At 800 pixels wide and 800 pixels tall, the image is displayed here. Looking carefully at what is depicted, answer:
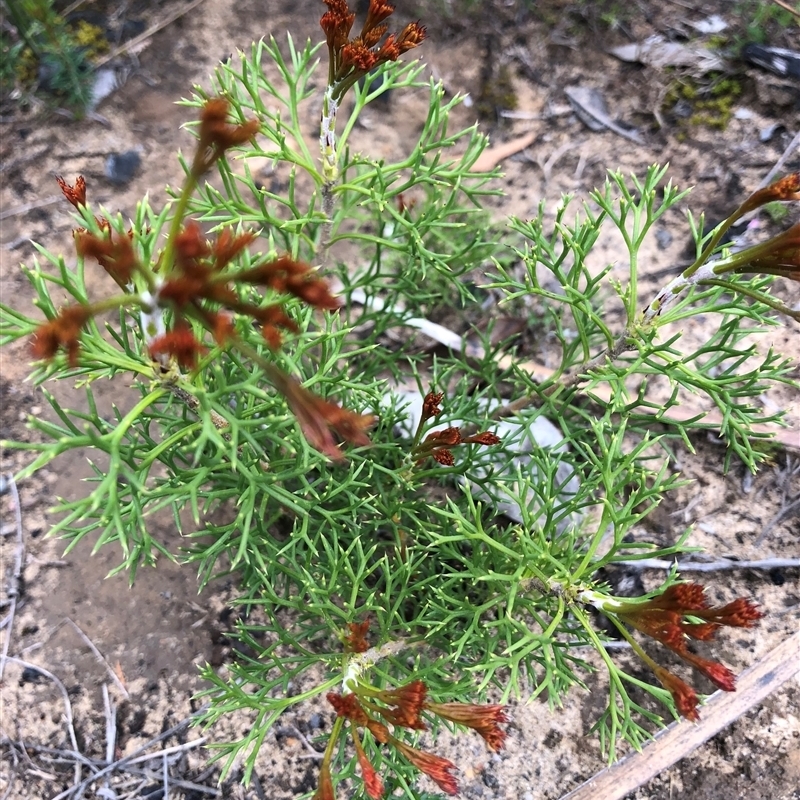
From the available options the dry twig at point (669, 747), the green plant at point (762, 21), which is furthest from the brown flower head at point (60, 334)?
the green plant at point (762, 21)

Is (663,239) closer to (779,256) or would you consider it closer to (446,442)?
(779,256)

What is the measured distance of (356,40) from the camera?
162cm

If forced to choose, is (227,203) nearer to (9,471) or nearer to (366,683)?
(366,683)

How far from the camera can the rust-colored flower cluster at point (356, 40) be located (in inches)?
61.7

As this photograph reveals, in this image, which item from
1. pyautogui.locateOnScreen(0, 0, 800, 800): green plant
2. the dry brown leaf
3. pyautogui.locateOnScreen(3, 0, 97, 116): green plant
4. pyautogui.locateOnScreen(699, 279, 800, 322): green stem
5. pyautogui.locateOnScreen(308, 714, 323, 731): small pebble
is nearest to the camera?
pyautogui.locateOnScreen(0, 0, 800, 800): green plant

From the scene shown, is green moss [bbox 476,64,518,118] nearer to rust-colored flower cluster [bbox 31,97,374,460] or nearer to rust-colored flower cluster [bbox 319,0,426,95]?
rust-colored flower cluster [bbox 319,0,426,95]

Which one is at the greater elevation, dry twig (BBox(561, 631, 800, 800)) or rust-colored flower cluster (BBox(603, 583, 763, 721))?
rust-colored flower cluster (BBox(603, 583, 763, 721))

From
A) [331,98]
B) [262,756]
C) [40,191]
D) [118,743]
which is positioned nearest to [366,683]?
[262,756]

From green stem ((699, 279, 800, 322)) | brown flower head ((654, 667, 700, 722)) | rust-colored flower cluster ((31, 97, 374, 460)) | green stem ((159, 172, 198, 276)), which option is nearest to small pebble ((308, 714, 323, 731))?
brown flower head ((654, 667, 700, 722))

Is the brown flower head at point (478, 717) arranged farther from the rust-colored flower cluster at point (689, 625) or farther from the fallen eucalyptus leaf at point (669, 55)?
the fallen eucalyptus leaf at point (669, 55)

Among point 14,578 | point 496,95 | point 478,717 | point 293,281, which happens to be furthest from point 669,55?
point 14,578

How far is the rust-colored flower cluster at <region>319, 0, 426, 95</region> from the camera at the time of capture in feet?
5.14

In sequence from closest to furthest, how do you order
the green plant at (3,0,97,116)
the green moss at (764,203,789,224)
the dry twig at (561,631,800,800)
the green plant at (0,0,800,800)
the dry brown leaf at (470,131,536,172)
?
the green plant at (0,0,800,800)
the dry twig at (561,631,800,800)
the green moss at (764,203,789,224)
the green plant at (3,0,97,116)
the dry brown leaf at (470,131,536,172)

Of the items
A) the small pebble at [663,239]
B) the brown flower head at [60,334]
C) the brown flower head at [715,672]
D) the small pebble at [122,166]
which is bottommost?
the small pebble at [663,239]
